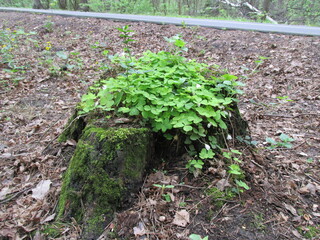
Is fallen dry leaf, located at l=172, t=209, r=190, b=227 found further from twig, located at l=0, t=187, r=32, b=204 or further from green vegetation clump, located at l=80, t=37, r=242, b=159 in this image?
twig, located at l=0, t=187, r=32, b=204

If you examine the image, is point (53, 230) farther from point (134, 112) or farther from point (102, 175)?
point (134, 112)

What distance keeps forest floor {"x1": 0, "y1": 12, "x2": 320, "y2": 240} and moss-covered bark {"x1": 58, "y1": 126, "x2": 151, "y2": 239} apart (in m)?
0.12

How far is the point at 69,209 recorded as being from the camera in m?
2.10

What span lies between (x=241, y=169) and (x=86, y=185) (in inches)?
63.1

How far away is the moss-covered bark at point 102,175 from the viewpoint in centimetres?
204

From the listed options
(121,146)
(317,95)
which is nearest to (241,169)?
(121,146)

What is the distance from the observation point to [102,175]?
6.93 feet

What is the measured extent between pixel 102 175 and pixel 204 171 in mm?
1046

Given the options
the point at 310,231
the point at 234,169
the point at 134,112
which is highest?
the point at 134,112

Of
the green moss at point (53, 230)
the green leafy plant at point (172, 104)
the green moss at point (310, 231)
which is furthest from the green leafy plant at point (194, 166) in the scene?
the green moss at point (53, 230)

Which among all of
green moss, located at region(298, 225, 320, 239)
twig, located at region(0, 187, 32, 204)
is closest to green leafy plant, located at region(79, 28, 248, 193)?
green moss, located at region(298, 225, 320, 239)

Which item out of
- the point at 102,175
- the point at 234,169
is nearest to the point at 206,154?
the point at 234,169

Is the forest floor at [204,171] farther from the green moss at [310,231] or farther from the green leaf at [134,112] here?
the green leaf at [134,112]

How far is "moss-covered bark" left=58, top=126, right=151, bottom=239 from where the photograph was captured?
2043mm
